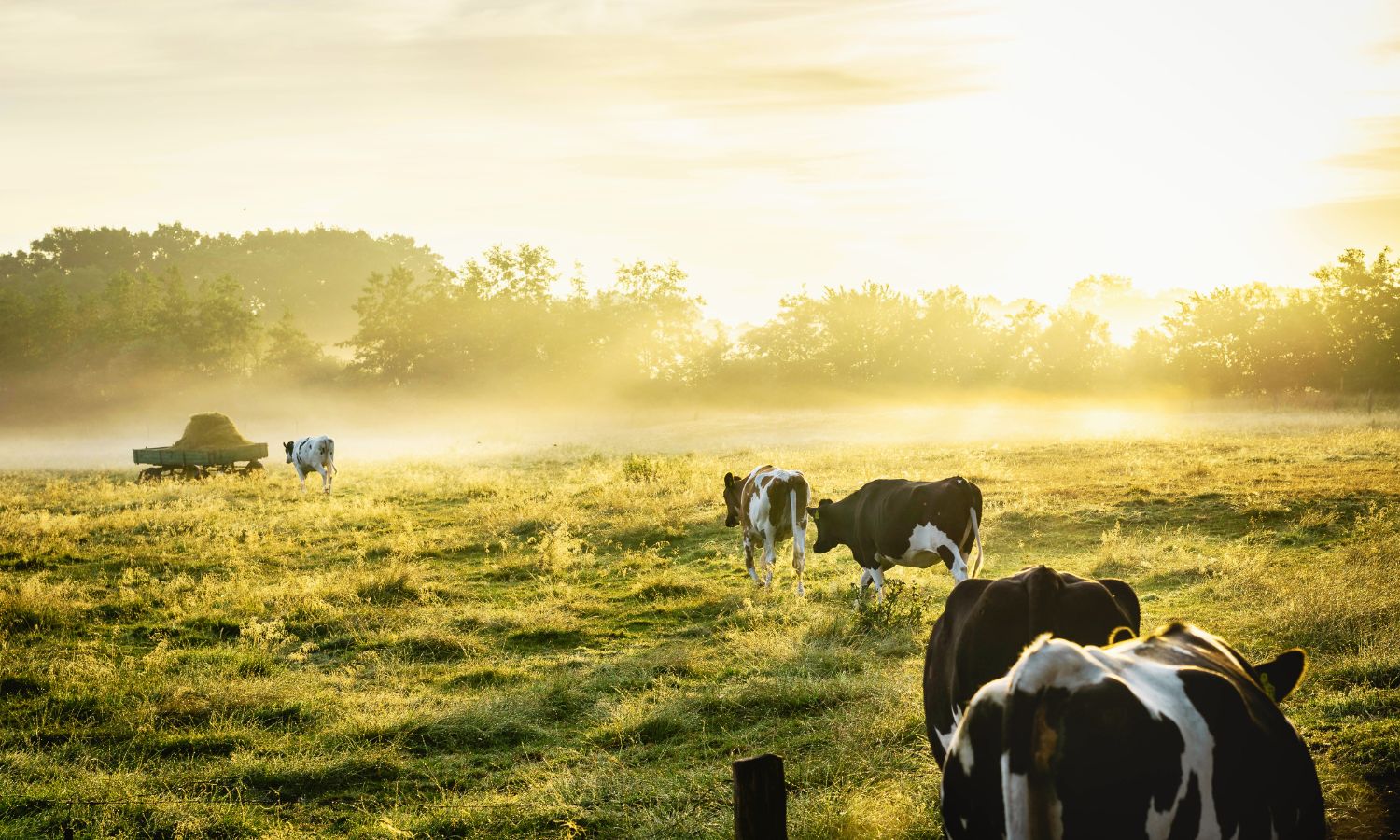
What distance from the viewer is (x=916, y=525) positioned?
11.1 metres

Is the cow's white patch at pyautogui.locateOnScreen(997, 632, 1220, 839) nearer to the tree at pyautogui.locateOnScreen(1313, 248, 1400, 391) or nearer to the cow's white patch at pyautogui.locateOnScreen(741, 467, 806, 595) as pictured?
the cow's white patch at pyautogui.locateOnScreen(741, 467, 806, 595)

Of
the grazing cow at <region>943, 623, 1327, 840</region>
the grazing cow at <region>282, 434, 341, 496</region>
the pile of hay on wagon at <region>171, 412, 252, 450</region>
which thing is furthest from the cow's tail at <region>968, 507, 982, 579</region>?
the pile of hay on wagon at <region>171, 412, 252, 450</region>

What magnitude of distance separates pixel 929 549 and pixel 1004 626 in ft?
20.7

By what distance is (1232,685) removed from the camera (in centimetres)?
336

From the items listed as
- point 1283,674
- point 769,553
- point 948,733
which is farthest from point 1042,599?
point 769,553

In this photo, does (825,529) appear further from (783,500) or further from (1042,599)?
(1042,599)

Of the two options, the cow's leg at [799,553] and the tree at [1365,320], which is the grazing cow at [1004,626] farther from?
the tree at [1365,320]

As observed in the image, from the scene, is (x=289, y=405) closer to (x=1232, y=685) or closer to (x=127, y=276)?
(x=127, y=276)

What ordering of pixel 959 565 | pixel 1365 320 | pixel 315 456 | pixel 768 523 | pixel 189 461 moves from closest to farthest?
pixel 959 565, pixel 768 523, pixel 315 456, pixel 189 461, pixel 1365 320

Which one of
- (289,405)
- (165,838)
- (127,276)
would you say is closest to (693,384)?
(289,405)

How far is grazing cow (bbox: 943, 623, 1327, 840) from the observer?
119 inches

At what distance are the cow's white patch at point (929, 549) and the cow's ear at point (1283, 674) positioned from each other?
264 inches

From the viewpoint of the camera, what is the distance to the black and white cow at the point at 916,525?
10.8 m

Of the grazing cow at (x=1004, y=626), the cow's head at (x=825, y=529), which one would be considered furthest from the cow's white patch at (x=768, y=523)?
the grazing cow at (x=1004, y=626)
